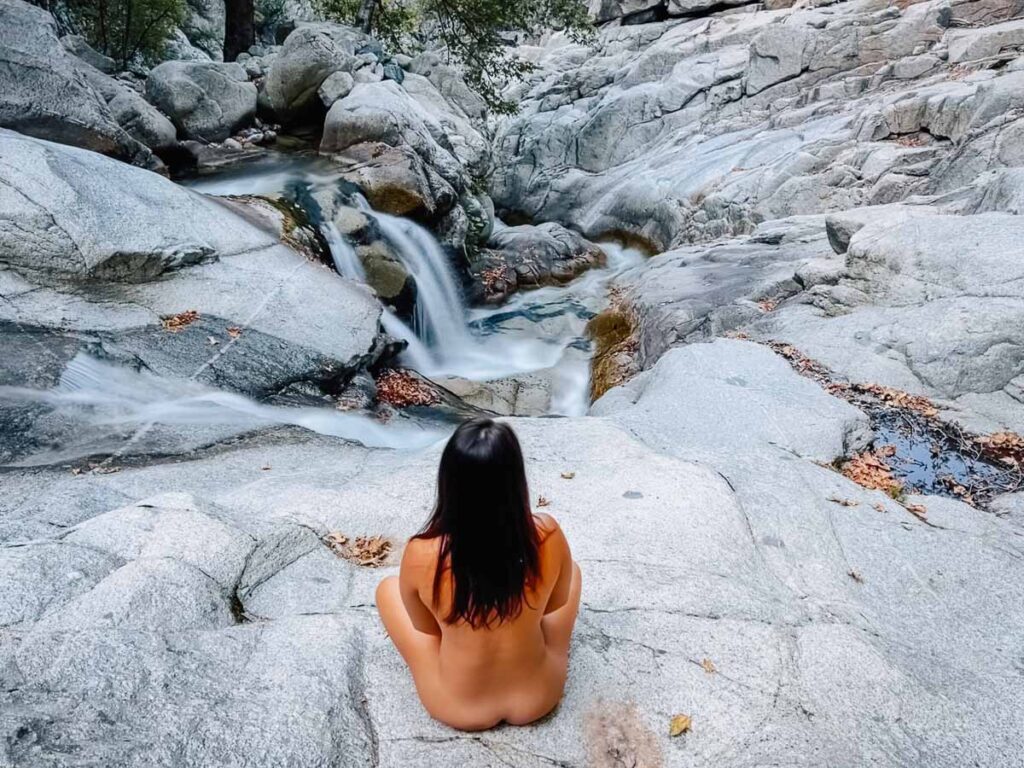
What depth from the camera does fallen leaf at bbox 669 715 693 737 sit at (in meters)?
2.75

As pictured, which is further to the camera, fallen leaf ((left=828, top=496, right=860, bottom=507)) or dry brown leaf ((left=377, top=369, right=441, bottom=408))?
dry brown leaf ((left=377, top=369, right=441, bottom=408))

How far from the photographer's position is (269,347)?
7801 mm

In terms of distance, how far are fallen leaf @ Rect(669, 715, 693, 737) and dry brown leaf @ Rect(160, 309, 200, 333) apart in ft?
22.5

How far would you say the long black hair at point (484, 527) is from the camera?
2236 millimetres

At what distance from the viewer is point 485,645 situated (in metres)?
2.50

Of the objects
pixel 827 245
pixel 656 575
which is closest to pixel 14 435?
pixel 656 575

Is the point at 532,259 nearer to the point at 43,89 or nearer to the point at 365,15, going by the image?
the point at 365,15

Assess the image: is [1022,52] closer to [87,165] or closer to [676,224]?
[676,224]

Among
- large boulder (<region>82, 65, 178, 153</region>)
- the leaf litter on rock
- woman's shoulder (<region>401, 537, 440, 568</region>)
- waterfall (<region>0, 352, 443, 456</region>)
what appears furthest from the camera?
large boulder (<region>82, 65, 178, 153</region>)

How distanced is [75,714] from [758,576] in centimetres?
347

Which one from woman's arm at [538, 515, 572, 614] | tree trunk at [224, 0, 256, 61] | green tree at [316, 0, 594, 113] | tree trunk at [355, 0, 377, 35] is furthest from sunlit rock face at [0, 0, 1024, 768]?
tree trunk at [224, 0, 256, 61]

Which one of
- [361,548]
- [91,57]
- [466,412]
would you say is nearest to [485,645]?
[361,548]

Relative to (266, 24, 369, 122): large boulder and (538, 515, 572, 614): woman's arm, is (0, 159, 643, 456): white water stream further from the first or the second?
(538, 515, 572, 614): woman's arm

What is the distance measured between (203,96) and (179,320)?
8.99 metres
